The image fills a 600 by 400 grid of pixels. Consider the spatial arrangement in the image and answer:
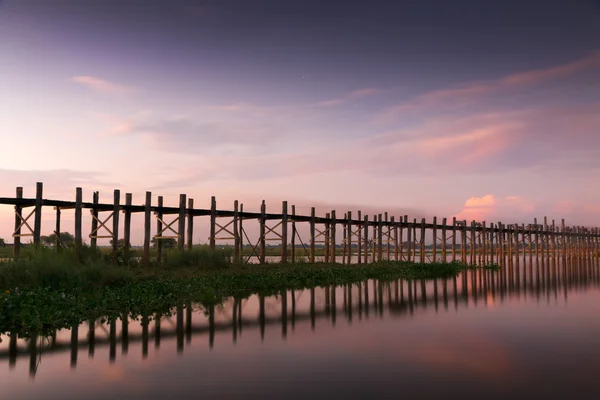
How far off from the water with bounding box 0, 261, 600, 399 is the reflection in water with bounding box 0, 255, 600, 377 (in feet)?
0.20

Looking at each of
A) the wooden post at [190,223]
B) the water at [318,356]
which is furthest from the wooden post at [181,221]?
the water at [318,356]

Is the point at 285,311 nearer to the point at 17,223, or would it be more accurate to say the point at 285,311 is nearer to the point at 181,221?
the point at 181,221

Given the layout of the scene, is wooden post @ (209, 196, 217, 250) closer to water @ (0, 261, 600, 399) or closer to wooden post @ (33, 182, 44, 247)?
wooden post @ (33, 182, 44, 247)

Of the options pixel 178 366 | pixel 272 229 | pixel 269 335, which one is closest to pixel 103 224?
pixel 272 229

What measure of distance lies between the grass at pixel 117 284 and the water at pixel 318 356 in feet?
3.25

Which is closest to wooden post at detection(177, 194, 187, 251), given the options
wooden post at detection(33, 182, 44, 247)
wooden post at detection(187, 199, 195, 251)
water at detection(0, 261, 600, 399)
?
wooden post at detection(187, 199, 195, 251)

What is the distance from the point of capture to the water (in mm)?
6828

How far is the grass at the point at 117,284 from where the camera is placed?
36.2ft

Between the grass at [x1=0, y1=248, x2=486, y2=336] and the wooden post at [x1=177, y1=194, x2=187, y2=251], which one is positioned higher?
the wooden post at [x1=177, y1=194, x2=187, y2=251]

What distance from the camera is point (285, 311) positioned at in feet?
45.1

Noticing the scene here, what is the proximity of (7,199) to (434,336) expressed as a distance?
18763 mm

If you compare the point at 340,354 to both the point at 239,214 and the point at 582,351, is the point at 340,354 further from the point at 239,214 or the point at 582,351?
the point at 239,214

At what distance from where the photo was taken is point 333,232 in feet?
109

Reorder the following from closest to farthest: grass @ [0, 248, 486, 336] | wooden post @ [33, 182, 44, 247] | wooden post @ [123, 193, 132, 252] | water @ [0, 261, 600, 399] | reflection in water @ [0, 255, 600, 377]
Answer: water @ [0, 261, 600, 399], reflection in water @ [0, 255, 600, 377], grass @ [0, 248, 486, 336], wooden post @ [33, 182, 44, 247], wooden post @ [123, 193, 132, 252]
